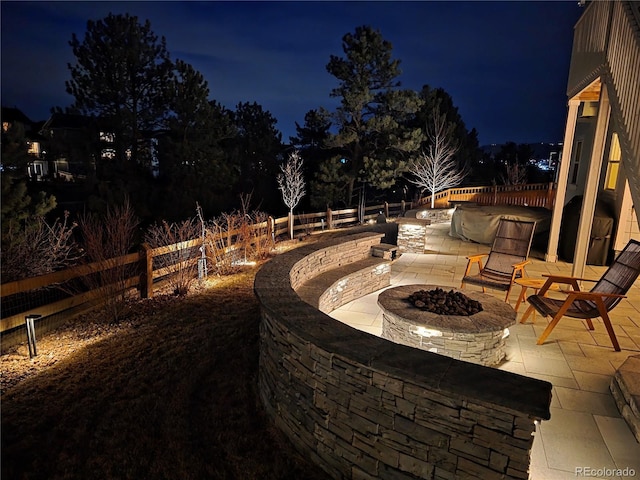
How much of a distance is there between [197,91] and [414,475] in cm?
1786

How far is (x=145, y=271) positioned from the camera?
599 centimetres

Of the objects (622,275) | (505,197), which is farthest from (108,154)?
(505,197)

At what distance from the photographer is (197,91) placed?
16844 millimetres

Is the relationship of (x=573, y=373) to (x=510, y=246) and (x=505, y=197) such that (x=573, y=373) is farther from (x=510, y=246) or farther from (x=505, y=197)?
(x=505, y=197)

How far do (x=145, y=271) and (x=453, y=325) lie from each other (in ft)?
15.7

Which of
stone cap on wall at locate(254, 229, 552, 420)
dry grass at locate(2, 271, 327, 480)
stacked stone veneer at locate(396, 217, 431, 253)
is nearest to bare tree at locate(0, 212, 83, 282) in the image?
dry grass at locate(2, 271, 327, 480)

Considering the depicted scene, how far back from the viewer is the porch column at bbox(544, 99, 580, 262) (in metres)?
7.13

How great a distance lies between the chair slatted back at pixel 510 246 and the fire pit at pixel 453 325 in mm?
1853

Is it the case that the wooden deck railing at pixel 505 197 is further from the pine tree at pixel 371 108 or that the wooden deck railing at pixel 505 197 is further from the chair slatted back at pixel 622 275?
the chair slatted back at pixel 622 275

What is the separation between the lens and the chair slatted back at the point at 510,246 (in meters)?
5.70

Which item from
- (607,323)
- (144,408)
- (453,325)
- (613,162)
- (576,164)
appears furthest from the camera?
(576,164)

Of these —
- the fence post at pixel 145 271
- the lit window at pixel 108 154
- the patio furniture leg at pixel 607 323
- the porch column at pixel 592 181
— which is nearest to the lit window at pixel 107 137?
the lit window at pixel 108 154

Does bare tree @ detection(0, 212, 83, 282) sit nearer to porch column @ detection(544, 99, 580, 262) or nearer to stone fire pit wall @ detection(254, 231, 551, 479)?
stone fire pit wall @ detection(254, 231, 551, 479)

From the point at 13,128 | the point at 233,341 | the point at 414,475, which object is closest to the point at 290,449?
the point at 414,475
